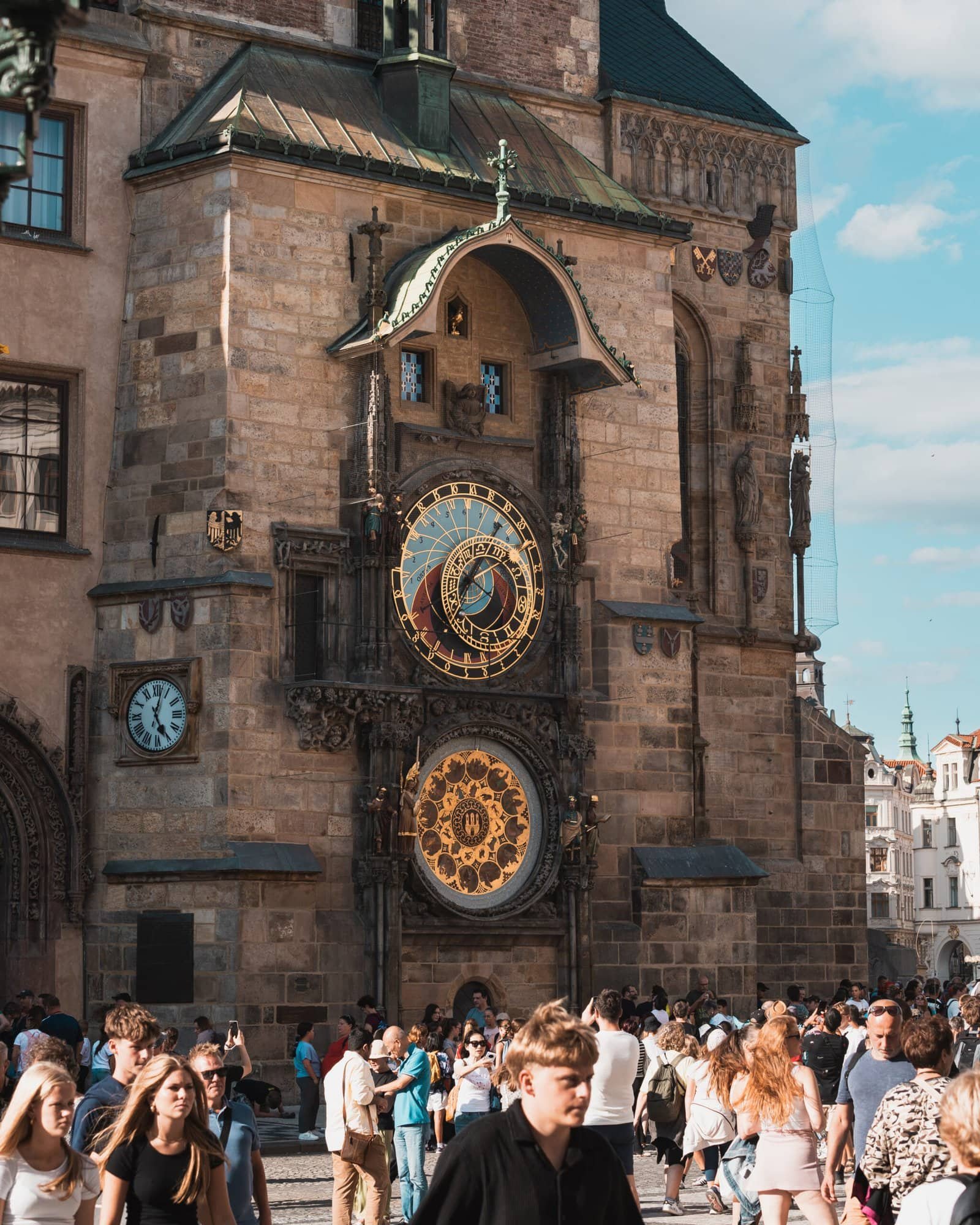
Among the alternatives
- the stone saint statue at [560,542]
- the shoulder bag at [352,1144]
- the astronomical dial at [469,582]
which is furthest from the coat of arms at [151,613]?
the shoulder bag at [352,1144]

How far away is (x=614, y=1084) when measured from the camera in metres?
12.9

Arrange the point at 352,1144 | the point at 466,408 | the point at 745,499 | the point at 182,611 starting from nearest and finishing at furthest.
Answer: the point at 352,1144
the point at 182,611
the point at 466,408
the point at 745,499

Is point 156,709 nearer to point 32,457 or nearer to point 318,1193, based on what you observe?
point 32,457

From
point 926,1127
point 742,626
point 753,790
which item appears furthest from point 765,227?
point 926,1127

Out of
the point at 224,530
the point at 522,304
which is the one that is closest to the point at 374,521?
the point at 224,530

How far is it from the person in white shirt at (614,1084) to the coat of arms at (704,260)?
21.0 m

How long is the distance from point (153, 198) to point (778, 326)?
10.3 metres

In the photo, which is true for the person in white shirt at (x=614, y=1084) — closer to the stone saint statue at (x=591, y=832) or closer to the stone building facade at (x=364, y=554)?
the stone building facade at (x=364, y=554)

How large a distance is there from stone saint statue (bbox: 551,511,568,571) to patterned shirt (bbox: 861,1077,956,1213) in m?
18.7

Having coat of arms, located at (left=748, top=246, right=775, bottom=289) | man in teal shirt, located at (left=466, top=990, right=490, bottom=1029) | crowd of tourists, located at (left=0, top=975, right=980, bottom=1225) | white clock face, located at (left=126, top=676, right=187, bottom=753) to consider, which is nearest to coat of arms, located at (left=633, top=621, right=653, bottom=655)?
man in teal shirt, located at (left=466, top=990, right=490, bottom=1029)

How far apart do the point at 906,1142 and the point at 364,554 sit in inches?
689

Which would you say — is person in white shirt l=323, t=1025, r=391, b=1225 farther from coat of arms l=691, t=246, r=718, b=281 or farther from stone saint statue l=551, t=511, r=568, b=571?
coat of arms l=691, t=246, r=718, b=281

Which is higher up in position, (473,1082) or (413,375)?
(413,375)

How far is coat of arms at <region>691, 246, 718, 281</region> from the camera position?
32969 mm
